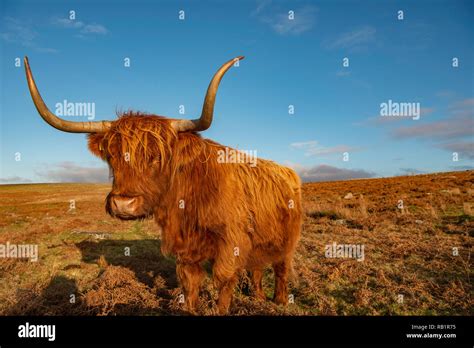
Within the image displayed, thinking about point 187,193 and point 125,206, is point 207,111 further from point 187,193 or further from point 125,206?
point 125,206

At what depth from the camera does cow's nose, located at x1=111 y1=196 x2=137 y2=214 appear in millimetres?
3293

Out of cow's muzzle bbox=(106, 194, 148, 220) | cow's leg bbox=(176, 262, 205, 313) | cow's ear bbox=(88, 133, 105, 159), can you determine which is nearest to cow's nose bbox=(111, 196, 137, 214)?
cow's muzzle bbox=(106, 194, 148, 220)

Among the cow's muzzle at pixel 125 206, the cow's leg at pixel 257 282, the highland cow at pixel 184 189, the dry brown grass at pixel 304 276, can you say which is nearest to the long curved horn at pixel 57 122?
the highland cow at pixel 184 189

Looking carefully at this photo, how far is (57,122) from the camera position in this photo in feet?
13.1

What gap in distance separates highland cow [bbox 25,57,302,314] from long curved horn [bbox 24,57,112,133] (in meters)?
0.01

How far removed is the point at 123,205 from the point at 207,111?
1.50 m

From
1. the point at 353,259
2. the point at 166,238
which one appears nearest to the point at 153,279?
the point at 166,238

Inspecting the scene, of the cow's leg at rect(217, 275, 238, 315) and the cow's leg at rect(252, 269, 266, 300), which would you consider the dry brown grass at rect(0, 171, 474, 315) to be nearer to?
the cow's leg at rect(217, 275, 238, 315)

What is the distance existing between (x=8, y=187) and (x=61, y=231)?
27.5m

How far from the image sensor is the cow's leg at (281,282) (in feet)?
16.8

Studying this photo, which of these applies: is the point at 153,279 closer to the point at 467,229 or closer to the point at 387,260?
the point at 387,260

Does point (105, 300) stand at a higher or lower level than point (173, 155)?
lower
